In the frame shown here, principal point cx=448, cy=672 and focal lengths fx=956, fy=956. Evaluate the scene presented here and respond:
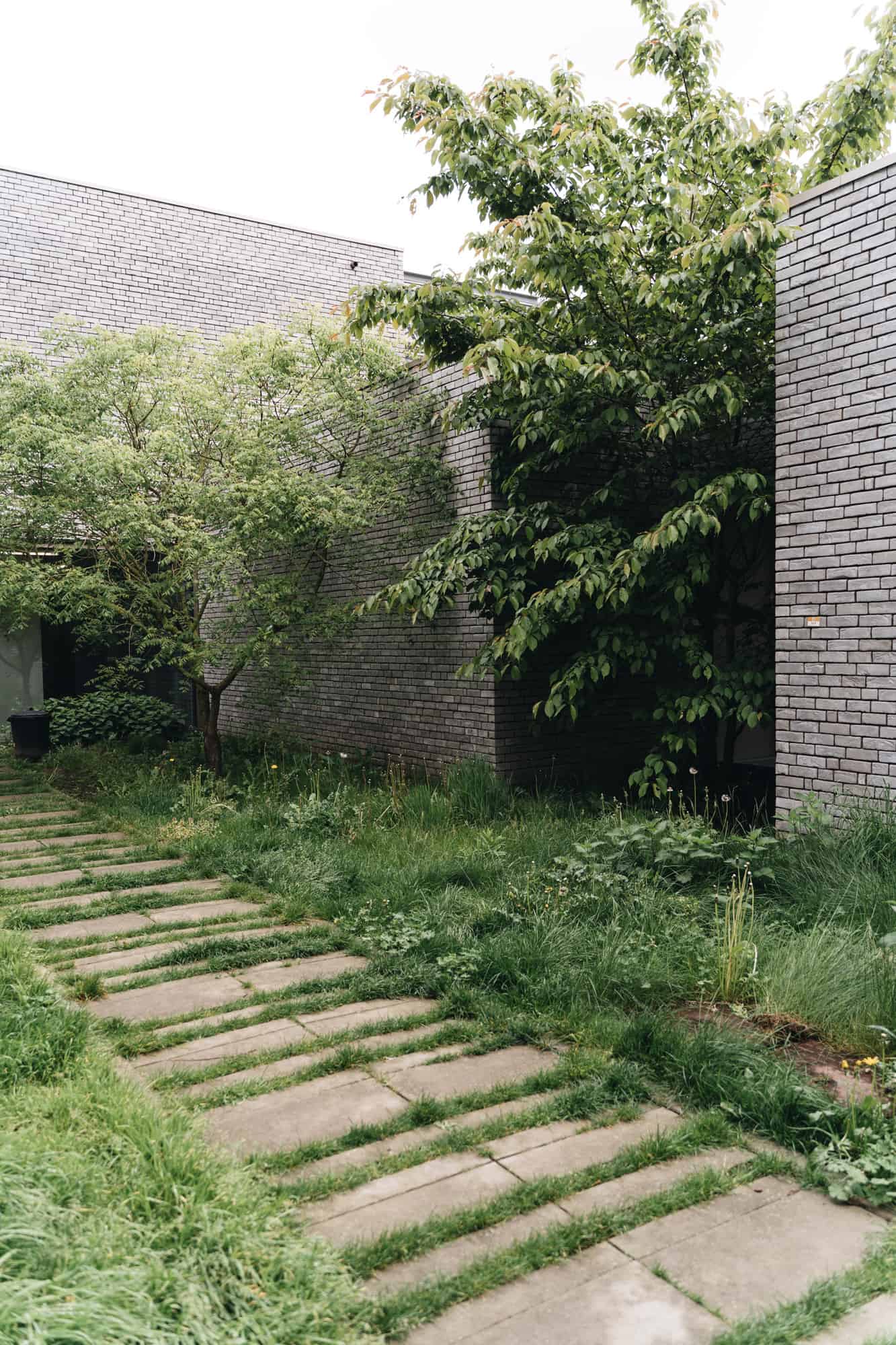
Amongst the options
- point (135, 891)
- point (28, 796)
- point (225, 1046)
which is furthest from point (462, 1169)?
point (28, 796)

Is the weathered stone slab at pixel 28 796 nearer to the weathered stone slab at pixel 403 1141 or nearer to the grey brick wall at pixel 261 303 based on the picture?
the grey brick wall at pixel 261 303

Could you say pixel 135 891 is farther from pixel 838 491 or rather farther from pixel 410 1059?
pixel 838 491

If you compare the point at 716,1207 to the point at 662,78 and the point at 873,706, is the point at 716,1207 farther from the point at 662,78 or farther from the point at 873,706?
the point at 662,78

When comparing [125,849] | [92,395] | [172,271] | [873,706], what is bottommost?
[125,849]

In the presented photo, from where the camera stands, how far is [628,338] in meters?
7.04

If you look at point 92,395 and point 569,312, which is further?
point 92,395

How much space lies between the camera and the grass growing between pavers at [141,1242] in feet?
6.18

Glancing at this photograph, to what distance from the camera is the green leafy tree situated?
21.3 feet

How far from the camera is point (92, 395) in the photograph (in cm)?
872

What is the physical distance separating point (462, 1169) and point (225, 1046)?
1.20 metres

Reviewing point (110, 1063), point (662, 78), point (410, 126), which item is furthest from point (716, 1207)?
Answer: point (662, 78)

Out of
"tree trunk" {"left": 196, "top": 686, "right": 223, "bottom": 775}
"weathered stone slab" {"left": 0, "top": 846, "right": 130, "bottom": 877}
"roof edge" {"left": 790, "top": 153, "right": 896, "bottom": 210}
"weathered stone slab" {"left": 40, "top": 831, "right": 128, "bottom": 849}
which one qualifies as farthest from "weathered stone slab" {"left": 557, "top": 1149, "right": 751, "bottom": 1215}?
"tree trunk" {"left": 196, "top": 686, "right": 223, "bottom": 775}

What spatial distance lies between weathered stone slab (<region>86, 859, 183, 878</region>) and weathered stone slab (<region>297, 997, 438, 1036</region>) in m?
2.60

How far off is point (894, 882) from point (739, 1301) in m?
2.70
